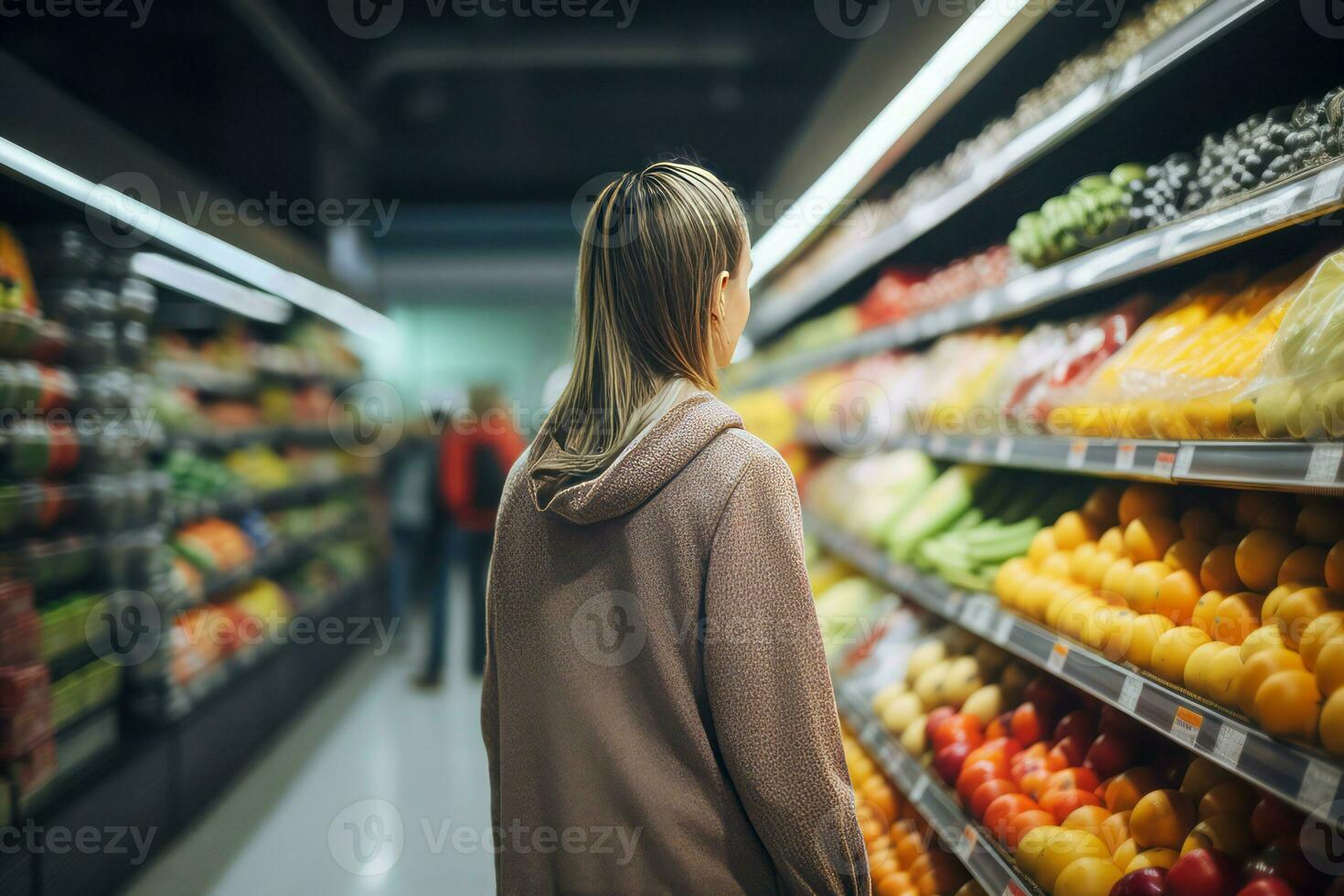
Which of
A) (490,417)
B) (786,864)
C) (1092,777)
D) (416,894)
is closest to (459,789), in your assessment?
(416,894)

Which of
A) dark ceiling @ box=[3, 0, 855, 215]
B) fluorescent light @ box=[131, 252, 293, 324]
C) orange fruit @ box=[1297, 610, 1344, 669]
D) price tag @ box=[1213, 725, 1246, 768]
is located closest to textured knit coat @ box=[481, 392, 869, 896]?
price tag @ box=[1213, 725, 1246, 768]

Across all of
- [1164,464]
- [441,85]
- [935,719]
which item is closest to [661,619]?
[1164,464]

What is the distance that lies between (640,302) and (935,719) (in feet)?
5.03

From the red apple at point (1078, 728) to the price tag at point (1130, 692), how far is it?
1.50 feet

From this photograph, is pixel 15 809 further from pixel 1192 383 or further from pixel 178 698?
pixel 1192 383

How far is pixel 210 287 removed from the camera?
3998mm

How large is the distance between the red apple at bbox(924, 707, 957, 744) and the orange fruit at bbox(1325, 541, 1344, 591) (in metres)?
1.04

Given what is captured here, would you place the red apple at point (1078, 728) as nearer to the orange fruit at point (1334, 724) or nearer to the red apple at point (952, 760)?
the red apple at point (952, 760)

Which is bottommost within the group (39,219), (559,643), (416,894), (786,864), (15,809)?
(416,894)

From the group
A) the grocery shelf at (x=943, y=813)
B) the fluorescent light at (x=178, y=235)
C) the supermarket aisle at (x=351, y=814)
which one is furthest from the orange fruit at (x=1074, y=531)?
the fluorescent light at (x=178, y=235)

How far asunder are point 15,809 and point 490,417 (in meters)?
3.40

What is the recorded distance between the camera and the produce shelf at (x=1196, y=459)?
43.9 inches

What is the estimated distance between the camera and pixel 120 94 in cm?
438

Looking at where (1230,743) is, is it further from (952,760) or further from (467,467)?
(467,467)
